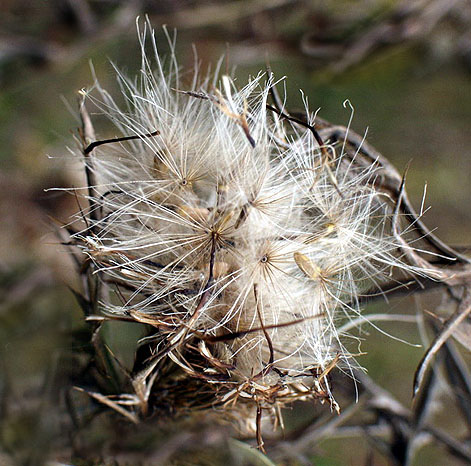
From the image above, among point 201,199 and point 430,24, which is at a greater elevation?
point 430,24

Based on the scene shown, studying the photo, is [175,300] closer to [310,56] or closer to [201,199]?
[201,199]

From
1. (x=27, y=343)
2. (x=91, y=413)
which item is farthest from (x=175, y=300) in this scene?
(x=27, y=343)

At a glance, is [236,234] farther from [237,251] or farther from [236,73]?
[236,73]

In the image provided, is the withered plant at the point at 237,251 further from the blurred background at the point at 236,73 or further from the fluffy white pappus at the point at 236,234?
the blurred background at the point at 236,73

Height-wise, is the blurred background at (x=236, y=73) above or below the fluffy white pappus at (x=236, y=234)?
above

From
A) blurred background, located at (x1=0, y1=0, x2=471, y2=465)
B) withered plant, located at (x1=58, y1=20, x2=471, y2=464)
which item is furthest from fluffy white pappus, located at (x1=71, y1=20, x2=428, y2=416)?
blurred background, located at (x1=0, y1=0, x2=471, y2=465)

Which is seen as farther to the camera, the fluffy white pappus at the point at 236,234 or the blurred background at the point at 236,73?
the blurred background at the point at 236,73

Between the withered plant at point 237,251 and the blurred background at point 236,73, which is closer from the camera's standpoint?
the withered plant at point 237,251

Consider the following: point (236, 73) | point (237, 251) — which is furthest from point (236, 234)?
point (236, 73)

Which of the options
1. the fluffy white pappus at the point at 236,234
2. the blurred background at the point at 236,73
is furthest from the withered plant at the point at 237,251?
the blurred background at the point at 236,73
